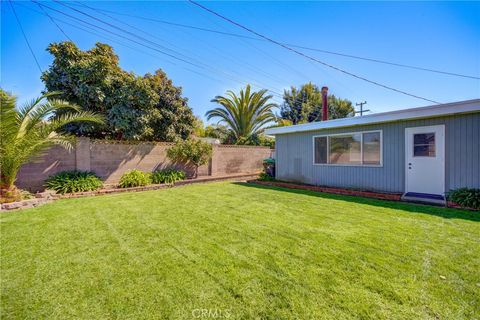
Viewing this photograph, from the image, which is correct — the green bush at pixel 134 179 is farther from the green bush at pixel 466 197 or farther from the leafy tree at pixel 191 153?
the green bush at pixel 466 197

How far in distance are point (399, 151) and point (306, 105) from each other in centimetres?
2041

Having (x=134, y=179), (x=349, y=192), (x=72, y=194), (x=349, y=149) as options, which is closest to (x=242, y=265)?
(x=349, y=192)

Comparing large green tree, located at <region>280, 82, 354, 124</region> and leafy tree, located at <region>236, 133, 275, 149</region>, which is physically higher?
large green tree, located at <region>280, 82, 354, 124</region>

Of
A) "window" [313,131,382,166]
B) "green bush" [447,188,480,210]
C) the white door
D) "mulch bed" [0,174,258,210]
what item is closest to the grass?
"green bush" [447,188,480,210]

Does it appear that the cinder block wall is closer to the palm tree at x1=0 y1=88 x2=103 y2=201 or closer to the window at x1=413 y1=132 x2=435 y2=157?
the palm tree at x1=0 y1=88 x2=103 y2=201

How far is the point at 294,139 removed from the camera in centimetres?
963

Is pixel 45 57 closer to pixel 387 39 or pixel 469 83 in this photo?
pixel 387 39

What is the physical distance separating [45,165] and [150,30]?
643 cm

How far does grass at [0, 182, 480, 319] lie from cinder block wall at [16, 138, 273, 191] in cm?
303

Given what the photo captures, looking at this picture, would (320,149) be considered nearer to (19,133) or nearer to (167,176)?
(167,176)

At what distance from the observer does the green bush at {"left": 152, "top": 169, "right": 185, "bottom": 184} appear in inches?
369

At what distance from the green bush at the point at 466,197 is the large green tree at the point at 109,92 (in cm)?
975

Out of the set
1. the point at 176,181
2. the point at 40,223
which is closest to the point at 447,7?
the point at 176,181

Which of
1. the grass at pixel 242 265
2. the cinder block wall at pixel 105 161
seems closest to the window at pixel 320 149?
the grass at pixel 242 265
